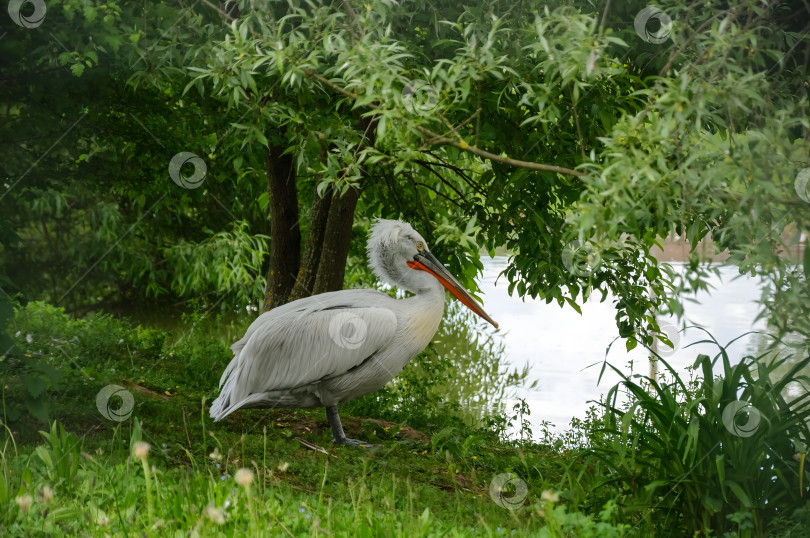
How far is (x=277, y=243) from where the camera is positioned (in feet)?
23.8

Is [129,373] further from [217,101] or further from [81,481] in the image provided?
[81,481]

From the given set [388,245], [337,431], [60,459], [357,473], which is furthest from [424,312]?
[60,459]

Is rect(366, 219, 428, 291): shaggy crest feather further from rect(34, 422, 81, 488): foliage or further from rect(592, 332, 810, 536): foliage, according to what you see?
rect(34, 422, 81, 488): foliage

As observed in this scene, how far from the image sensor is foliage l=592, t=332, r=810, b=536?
3.73 m

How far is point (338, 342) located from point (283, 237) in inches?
89.9

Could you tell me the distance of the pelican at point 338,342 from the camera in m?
5.21

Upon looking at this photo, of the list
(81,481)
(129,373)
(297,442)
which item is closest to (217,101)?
(129,373)

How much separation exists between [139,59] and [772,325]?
4004 millimetres

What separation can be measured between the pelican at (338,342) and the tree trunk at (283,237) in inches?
70.6

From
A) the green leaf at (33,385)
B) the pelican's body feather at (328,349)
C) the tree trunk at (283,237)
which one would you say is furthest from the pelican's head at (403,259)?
the green leaf at (33,385)

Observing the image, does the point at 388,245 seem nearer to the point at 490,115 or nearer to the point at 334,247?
the point at 490,115

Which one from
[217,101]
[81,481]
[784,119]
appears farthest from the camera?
[217,101]

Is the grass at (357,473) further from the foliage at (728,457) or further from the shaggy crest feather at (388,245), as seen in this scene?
the shaggy crest feather at (388,245)

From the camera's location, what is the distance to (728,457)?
382 centimetres
